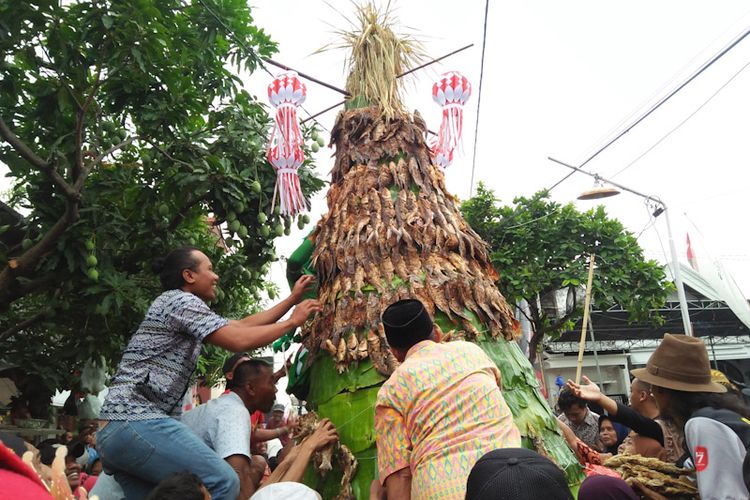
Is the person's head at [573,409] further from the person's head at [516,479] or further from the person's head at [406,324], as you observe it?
the person's head at [516,479]

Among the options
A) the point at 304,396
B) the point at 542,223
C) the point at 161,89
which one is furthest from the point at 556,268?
the point at 304,396

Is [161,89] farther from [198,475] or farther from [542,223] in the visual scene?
[542,223]

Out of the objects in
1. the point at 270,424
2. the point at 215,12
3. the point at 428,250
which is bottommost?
the point at 270,424

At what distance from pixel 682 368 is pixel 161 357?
246 cm

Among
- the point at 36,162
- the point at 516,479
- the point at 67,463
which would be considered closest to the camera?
the point at 516,479

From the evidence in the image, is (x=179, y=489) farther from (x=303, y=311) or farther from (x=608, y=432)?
(x=608, y=432)

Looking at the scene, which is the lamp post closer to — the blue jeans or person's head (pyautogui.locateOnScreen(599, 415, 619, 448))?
person's head (pyautogui.locateOnScreen(599, 415, 619, 448))

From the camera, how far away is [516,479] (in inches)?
62.1

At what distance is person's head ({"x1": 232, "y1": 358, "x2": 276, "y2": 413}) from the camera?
3457mm

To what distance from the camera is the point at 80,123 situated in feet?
17.8

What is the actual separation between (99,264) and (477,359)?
450cm

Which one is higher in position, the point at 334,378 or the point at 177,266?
the point at 177,266

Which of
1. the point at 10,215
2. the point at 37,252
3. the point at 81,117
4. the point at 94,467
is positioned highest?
the point at 81,117

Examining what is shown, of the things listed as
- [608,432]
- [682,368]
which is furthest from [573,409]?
[682,368]
